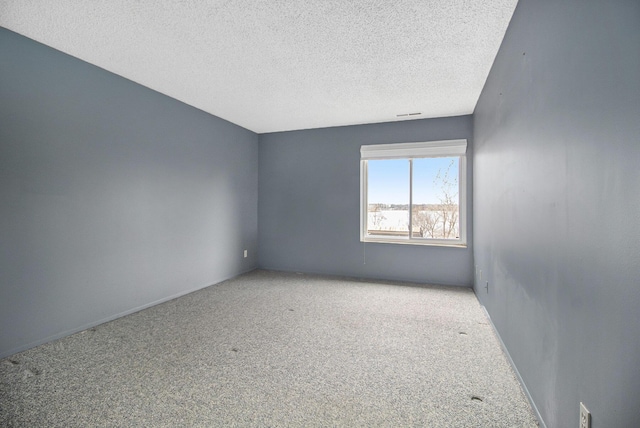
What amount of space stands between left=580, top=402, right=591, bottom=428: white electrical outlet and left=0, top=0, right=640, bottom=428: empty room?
0.05 m

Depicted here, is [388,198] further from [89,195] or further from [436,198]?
[89,195]

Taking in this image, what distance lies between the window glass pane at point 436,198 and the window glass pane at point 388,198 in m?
0.15

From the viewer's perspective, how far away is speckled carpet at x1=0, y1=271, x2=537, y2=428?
169cm

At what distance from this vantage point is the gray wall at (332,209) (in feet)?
14.8

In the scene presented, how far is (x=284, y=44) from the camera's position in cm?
248

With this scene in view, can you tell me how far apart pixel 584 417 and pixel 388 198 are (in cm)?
387

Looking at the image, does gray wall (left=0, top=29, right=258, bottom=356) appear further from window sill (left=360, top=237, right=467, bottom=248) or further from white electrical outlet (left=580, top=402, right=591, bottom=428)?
white electrical outlet (left=580, top=402, right=591, bottom=428)

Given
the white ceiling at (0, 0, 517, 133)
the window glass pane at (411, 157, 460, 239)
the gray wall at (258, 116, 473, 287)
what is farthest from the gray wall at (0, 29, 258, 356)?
the window glass pane at (411, 157, 460, 239)

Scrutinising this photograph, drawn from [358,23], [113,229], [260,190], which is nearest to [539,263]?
[358,23]

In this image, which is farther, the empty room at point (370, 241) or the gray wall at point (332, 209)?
the gray wall at point (332, 209)

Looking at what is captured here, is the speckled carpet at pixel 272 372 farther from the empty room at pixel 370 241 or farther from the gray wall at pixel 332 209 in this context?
the gray wall at pixel 332 209

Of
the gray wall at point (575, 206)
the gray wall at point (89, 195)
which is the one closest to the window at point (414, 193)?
the gray wall at point (575, 206)

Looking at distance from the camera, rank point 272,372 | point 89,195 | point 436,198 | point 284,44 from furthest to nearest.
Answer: point 436,198
point 89,195
point 284,44
point 272,372

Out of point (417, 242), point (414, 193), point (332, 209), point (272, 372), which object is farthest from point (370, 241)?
point (272, 372)
